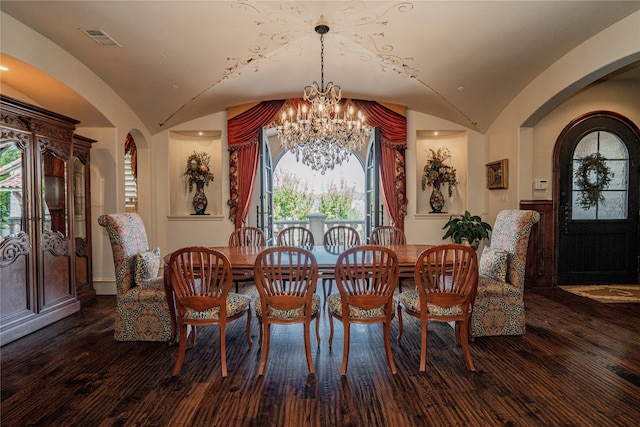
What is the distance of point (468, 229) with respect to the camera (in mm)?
4750

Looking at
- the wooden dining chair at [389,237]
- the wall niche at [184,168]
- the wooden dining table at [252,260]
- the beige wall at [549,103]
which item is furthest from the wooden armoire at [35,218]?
the beige wall at [549,103]

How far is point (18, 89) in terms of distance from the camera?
351cm

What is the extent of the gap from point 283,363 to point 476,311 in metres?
1.69

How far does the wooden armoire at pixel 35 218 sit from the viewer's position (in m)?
2.89

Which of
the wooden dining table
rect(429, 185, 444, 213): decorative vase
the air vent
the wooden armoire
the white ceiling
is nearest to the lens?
the wooden dining table

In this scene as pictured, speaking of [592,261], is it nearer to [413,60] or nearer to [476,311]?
[476,311]

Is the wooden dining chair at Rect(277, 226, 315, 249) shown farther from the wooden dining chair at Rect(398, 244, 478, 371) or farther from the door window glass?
the door window glass

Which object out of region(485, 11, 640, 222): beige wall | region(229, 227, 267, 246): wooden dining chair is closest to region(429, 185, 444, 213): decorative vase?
region(485, 11, 640, 222): beige wall

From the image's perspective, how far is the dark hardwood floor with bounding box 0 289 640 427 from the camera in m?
1.85

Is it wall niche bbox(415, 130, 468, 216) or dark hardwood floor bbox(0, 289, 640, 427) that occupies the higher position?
wall niche bbox(415, 130, 468, 216)

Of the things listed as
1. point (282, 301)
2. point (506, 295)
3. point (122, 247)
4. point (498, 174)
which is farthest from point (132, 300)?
point (498, 174)

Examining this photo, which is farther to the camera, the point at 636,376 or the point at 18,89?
the point at 18,89

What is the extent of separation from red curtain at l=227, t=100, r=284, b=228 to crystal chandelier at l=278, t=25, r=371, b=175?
167cm

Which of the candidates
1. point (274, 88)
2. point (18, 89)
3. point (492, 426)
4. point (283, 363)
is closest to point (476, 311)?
point (492, 426)
